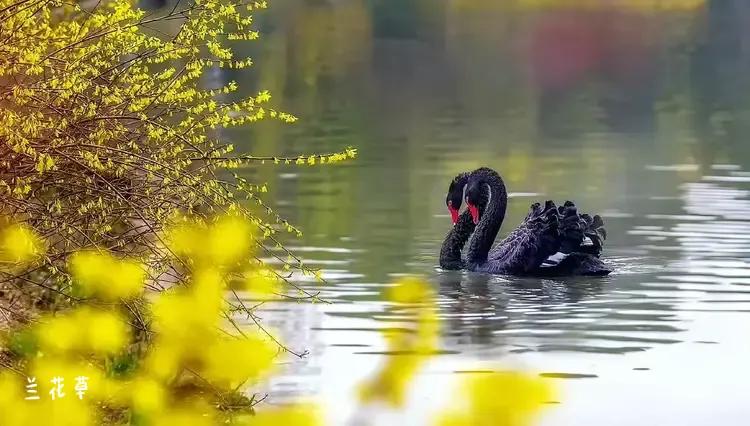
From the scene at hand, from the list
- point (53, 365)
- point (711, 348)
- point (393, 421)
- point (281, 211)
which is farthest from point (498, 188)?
point (53, 365)

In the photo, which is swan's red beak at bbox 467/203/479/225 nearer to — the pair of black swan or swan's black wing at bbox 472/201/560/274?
the pair of black swan

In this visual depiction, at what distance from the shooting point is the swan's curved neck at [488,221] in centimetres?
845

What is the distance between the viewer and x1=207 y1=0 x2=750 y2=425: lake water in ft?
18.5

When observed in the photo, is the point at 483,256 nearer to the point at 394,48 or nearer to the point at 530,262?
the point at 530,262

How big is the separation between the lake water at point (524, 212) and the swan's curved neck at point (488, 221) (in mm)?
248

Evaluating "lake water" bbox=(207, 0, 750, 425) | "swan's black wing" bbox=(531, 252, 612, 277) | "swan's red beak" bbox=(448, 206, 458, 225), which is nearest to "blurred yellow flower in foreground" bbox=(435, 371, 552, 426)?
"lake water" bbox=(207, 0, 750, 425)

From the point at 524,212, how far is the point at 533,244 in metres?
2.29

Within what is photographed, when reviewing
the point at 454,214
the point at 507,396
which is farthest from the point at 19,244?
the point at 454,214

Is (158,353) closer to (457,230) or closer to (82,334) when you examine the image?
(82,334)

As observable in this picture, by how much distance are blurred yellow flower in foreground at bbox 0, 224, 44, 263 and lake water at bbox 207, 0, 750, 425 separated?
79 centimetres

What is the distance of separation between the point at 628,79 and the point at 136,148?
832 inches

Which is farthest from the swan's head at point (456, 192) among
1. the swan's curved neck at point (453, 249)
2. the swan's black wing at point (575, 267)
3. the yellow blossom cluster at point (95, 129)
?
the yellow blossom cluster at point (95, 129)

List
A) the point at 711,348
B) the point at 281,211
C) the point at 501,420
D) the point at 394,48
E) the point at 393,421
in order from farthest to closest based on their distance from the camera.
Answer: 1. the point at 394,48
2. the point at 281,211
3. the point at 711,348
4. the point at 393,421
5. the point at 501,420

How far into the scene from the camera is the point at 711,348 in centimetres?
627
